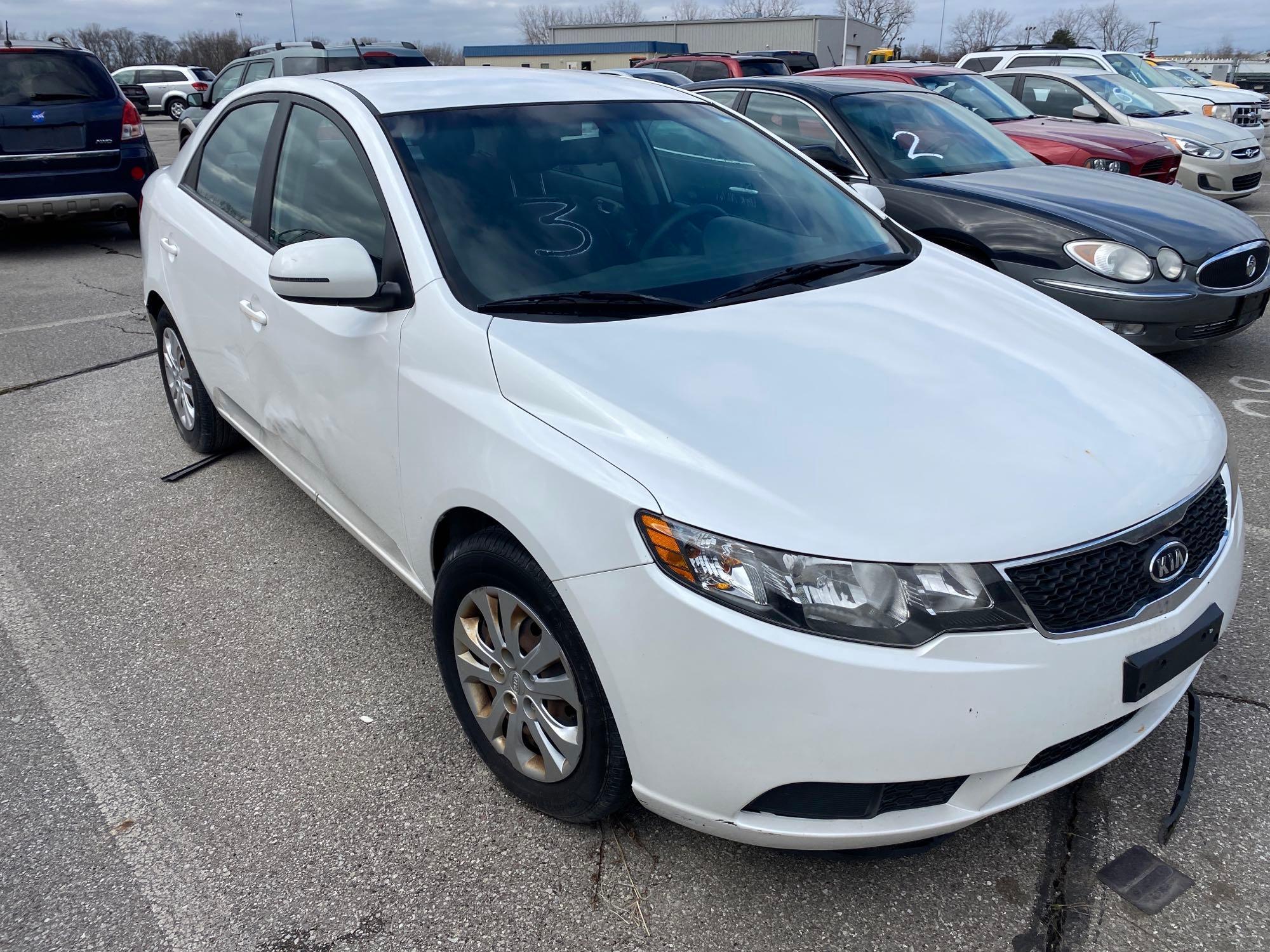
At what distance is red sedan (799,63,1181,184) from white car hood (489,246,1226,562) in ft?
19.3

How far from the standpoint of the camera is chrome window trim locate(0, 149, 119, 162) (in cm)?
846

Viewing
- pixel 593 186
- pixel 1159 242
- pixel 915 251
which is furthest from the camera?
pixel 1159 242

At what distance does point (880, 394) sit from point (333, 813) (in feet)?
5.43

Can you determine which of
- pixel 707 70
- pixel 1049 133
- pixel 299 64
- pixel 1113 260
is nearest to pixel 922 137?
pixel 1113 260

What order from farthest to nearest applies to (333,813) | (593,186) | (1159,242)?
(1159,242), (593,186), (333,813)

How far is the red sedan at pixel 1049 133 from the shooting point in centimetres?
811

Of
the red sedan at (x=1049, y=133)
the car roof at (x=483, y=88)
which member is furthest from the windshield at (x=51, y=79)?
the car roof at (x=483, y=88)

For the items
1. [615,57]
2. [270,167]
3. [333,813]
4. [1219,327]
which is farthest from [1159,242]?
[615,57]

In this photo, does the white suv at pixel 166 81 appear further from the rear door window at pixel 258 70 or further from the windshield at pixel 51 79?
the windshield at pixel 51 79

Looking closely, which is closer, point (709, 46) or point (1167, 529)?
point (1167, 529)

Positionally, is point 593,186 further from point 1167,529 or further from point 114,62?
point 114,62

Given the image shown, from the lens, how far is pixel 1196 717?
2.54 m

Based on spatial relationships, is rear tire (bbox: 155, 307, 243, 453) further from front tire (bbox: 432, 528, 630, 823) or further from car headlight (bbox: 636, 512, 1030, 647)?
car headlight (bbox: 636, 512, 1030, 647)

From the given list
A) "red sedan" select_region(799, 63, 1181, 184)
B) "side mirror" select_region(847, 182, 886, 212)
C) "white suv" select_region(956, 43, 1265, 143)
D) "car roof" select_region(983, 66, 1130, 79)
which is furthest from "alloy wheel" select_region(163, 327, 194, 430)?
"white suv" select_region(956, 43, 1265, 143)
